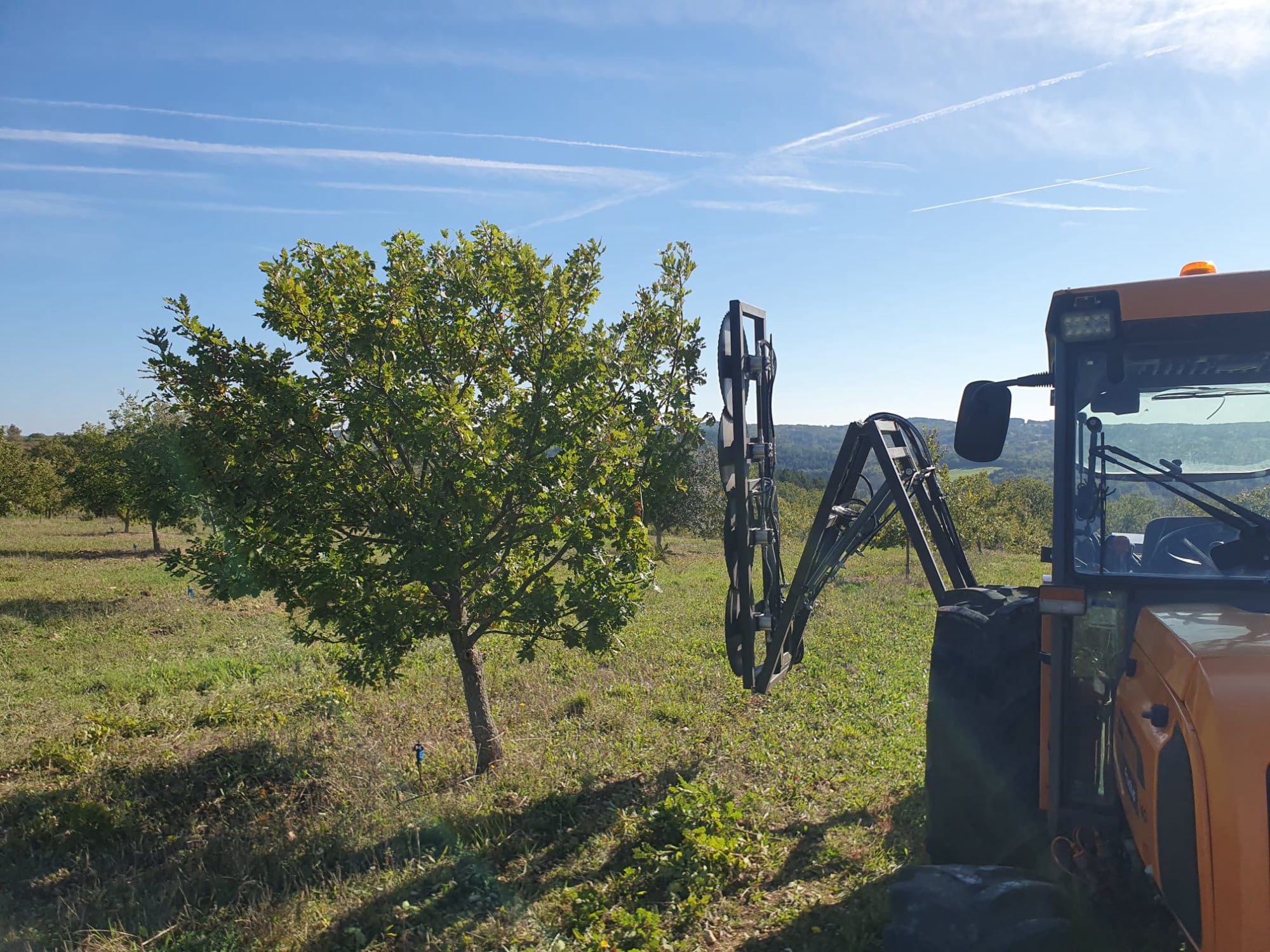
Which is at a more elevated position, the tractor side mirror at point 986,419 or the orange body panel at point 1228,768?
the tractor side mirror at point 986,419

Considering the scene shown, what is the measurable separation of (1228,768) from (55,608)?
53.0 feet

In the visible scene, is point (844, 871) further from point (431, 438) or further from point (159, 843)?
point (159, 843)

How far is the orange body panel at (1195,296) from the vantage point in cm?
323

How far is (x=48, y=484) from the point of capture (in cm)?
3228

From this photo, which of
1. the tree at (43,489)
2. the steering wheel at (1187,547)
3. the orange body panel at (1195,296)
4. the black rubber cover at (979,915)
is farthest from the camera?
the tree at (43,489)

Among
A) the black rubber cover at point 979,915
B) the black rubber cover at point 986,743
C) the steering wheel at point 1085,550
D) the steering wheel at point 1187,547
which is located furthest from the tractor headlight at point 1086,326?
the black rubber cover at point 979,915

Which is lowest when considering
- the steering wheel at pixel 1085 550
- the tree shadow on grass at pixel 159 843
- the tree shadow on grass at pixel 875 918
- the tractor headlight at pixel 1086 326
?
the tree shadow on grass at pixel 159 843

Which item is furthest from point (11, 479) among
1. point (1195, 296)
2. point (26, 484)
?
point (1195, 296)

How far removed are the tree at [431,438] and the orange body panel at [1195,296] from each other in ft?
9.83

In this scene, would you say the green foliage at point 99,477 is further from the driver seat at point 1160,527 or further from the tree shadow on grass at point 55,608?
the driver seat at point 1160,527

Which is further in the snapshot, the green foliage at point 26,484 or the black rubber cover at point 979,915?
the green foliage at point 26,484

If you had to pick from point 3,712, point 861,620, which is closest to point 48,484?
point 3,712

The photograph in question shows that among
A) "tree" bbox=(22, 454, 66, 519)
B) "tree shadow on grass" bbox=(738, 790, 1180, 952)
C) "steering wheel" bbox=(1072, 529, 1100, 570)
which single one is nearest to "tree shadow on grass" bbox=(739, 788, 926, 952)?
"tree shadow on grass" bbox=(738, 790, 1180, 952)

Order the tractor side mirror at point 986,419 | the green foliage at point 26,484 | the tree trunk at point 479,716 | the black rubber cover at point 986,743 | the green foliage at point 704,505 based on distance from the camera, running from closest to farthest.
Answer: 1. the tractor side mirror at point 986,419
2. the black rubber cover at point 986,743
3. the tree trunk at point 479,716
4. the green foliage at point 704,505
5. the green foliage at point 26,484
